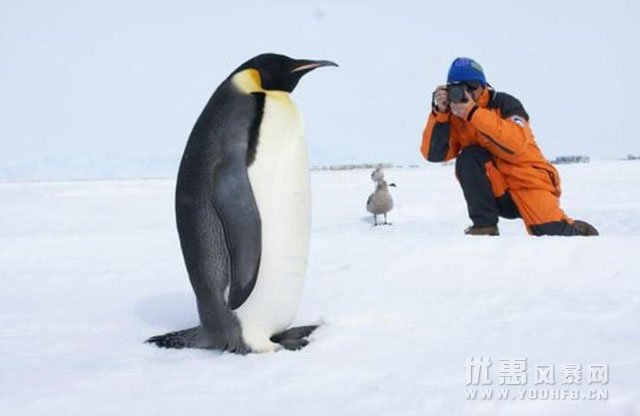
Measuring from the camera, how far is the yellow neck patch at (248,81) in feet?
6.96

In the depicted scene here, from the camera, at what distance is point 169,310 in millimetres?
2719

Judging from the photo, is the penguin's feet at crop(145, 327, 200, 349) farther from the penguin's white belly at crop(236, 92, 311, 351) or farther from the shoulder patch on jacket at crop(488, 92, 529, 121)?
the shoulder patch on jacket at crop(488, 92, 529, 121)

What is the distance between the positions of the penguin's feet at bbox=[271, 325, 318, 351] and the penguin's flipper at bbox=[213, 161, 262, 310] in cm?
22

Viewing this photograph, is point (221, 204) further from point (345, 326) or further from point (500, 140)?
point (500, 140)

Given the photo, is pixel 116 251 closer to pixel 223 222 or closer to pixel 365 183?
pixel 223 222

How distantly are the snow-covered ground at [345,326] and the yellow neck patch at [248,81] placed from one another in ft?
2.88

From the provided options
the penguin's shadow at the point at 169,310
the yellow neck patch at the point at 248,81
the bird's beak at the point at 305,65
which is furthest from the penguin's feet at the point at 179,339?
the bird's beak at the point at 305,65

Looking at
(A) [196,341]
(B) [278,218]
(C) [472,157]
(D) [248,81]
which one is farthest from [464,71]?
(A) [196,341]

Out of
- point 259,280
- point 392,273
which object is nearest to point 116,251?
point 392,273

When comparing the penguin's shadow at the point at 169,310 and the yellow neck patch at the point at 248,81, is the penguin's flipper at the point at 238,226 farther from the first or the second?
the penguin's shadow at the point at 169,310

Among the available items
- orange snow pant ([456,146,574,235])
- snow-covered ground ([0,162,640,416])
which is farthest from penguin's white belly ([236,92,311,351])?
orange snow pant ([456,146,574,235])

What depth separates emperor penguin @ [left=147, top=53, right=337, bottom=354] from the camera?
1947mm

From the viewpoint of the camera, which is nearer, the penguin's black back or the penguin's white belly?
the penguin's black back

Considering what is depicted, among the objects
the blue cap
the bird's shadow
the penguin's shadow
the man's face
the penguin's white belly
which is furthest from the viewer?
the bird's shadow
